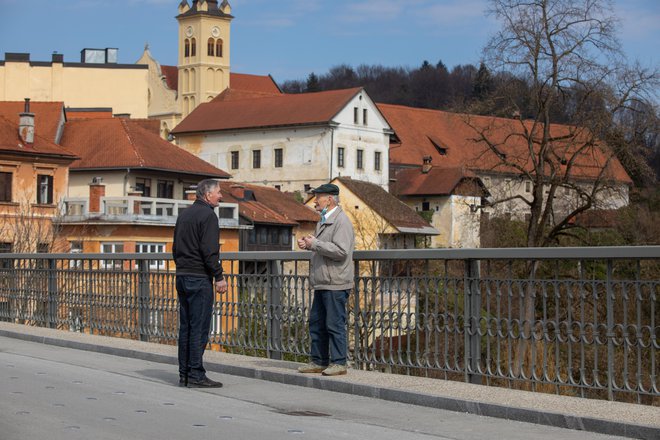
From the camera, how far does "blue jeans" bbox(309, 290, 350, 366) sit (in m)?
11.4

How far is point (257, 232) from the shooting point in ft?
234

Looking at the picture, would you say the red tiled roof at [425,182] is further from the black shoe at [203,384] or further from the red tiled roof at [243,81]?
the black shoe at [203,384]

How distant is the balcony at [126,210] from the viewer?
5897cm

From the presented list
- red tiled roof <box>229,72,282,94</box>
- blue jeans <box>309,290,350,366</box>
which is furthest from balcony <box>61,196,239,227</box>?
red tiled roof <box>229,72,282,94</box>

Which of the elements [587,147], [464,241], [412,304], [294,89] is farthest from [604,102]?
[294,89]

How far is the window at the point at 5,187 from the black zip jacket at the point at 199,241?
171 feet

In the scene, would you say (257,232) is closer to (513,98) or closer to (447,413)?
(513,98)

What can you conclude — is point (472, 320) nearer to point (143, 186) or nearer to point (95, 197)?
point (95, 197)

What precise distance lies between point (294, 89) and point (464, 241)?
9618cm

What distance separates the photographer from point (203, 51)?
146500mm

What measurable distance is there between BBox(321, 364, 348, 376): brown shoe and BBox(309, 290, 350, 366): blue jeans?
0.05m

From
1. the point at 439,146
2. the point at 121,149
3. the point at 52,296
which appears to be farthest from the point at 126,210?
the point at 439,146

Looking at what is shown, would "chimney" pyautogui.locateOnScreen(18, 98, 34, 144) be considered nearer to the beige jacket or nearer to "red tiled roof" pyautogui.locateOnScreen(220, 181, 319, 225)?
"red tiled roof" pyautogui.locateOnScreen(220, 181, 319, 225)

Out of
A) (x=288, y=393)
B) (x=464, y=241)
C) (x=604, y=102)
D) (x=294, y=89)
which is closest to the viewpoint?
(x=288, y=393)
